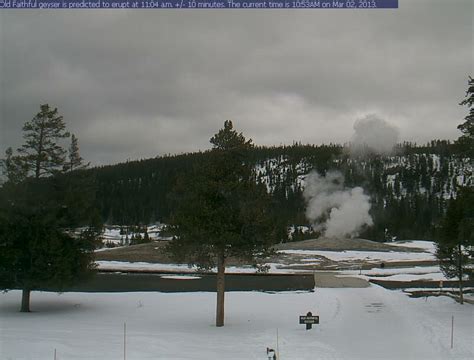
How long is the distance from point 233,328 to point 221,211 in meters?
5.12

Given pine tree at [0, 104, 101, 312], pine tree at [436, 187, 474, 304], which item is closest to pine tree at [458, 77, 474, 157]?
pine tree at [436, 187, 474, 304]

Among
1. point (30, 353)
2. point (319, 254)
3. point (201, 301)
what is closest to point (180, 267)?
point (319, 254)

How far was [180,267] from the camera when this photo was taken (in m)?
67.8

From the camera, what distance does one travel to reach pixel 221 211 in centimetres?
2197

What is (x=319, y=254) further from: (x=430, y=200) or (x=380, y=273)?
(x=430, y=200)

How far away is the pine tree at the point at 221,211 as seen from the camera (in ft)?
71.7

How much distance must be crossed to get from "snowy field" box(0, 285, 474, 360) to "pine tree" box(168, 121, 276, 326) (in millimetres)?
3347

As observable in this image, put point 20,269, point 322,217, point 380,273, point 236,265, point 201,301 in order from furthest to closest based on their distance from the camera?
point 322,217
point 236,265
point 380,273
point 201,301
point 20,269

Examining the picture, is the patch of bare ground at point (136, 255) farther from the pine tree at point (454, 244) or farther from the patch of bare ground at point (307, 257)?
the pine tree at point (454, 244)

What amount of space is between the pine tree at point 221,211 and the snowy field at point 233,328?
3347mm

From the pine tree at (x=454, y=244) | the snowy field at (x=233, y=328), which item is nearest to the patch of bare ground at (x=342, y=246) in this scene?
the snowy field at (x=233, y=328)

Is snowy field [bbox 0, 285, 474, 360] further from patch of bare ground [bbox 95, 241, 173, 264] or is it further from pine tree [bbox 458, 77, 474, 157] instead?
patch of bare ground [bbox 95, 241, 173, 264]

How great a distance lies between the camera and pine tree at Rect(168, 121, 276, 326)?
21859 millimetres

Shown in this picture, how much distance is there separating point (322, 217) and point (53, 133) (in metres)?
120
